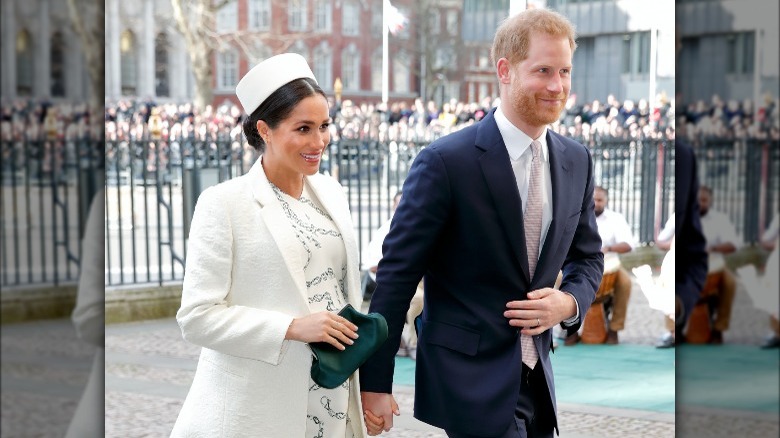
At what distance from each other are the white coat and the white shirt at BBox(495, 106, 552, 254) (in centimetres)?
60

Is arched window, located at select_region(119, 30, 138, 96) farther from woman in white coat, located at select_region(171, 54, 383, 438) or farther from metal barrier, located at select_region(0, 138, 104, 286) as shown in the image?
metal barrier, located at select_region(0, 138, 104, 286)

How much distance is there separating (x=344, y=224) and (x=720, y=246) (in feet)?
6.46

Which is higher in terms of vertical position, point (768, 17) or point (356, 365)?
point (768, 17)

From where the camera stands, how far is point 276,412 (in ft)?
9.21

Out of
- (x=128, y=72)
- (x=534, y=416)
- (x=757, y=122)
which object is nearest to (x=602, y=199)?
(x=534, y=416)

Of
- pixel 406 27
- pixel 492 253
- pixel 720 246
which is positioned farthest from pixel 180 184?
pixel 406 27

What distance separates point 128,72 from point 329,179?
48.3m

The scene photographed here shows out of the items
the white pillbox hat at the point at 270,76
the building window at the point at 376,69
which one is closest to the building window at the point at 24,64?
the white pillbox hat at the point at 270,76

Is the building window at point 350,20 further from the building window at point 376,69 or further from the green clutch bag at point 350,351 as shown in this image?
the green clutch bag at point 350,351

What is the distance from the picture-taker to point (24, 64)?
1.02 metres

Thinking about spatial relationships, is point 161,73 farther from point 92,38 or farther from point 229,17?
point 92,38

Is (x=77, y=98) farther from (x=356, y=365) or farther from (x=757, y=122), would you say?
(x=356, y=365)

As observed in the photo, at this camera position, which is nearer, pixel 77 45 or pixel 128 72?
pixel 77 45

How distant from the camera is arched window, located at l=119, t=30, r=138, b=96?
48.3 metres
